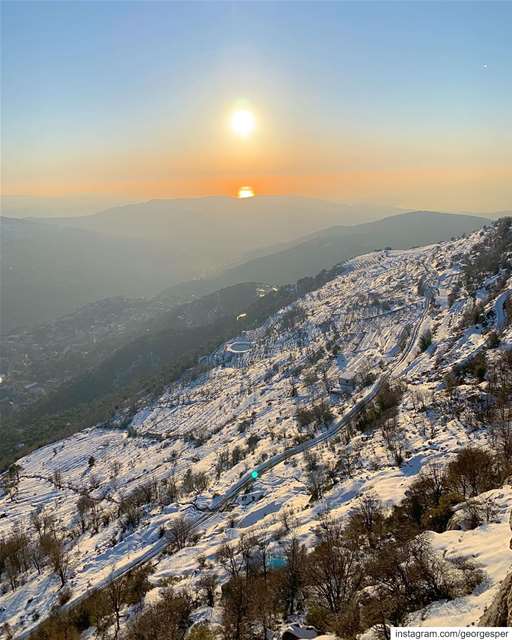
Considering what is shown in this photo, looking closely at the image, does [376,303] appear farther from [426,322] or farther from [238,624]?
[238,624]

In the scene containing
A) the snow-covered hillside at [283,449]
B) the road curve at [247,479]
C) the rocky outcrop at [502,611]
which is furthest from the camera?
the snow-covered hillside at [283,449]

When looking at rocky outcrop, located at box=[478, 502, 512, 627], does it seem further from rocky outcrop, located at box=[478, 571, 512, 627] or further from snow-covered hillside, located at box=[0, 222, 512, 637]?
snow-covered hillside, located at box=[0, 222, 512, 637]

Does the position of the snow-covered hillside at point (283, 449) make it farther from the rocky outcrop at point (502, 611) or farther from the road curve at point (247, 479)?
the rocky outcrop at point (502, 611)

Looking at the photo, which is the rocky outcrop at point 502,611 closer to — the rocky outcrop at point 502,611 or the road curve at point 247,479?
the rocky outcrop at point 502,611

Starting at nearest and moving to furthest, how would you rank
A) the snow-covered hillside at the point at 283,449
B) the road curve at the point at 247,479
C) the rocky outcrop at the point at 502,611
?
1. the rocky outcrop at the point at 502,611
2. the road curve at the point at 247,479
3. the snow-covered hillside at the point at 283,449

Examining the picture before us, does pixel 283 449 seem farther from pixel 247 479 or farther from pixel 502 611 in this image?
pixel 502 611

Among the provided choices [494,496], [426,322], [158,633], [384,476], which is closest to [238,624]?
[158,633]

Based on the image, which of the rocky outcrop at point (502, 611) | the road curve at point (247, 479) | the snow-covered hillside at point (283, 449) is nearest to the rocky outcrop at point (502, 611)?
the rocky outcrop at point (502, 611)

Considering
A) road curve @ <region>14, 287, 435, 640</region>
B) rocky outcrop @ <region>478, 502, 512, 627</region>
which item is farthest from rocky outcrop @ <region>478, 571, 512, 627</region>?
road curve @ <region>14, 287, 435, 640</region>

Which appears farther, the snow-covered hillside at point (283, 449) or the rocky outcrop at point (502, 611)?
the snow-covered hillside at point (283, 449)

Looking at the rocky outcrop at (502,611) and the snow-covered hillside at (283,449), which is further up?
the rocky outcrop at (502,611)
